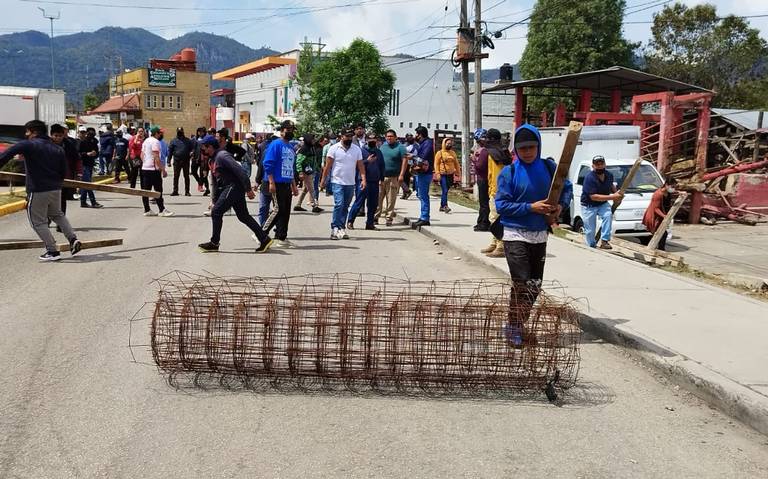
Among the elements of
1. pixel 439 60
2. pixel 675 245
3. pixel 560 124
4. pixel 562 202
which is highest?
pixel 439 60

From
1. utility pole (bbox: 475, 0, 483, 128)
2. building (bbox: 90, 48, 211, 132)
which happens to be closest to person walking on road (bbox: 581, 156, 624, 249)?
utility pole (bbox: 475, 0, 483, 128)

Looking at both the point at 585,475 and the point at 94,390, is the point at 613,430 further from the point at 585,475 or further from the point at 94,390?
the point at 94,390

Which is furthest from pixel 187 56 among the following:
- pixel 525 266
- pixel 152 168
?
pixel 525 266

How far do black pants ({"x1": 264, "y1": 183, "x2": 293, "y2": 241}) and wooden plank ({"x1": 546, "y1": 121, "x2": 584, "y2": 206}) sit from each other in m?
6.45

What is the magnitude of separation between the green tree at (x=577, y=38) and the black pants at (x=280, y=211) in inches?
1532

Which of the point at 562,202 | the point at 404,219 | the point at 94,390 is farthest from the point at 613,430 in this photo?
the point at 404,219

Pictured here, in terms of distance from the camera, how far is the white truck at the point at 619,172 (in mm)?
14375

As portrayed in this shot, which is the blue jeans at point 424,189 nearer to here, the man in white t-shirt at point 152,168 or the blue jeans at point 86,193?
the man in white t-shirt at point 152,168

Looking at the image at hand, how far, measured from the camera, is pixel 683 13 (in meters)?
43.1

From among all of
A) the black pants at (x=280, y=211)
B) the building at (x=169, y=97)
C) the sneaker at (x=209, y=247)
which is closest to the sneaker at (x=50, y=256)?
the sneaker at (x=209, y=247)

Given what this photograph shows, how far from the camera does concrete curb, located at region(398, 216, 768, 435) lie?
15.6 ft

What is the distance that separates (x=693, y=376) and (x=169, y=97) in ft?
308

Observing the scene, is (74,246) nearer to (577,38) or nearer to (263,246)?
(263,246)

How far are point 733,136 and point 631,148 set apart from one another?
8902 millimetres
